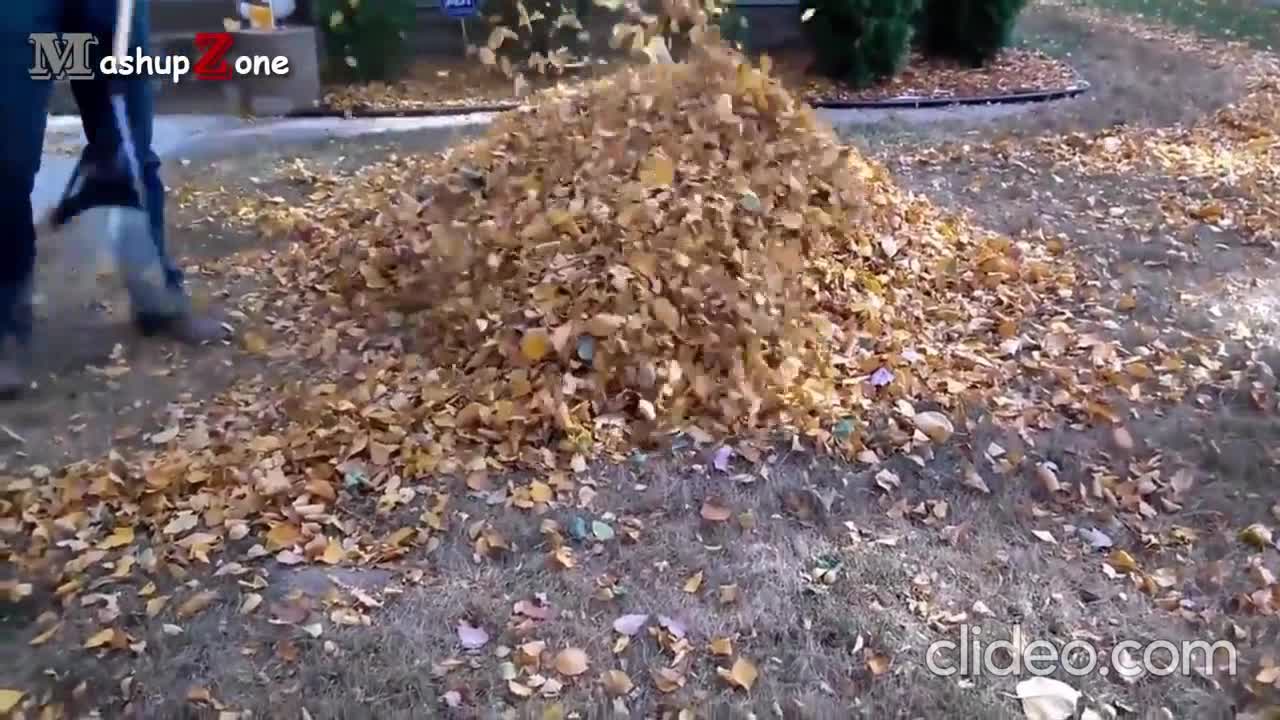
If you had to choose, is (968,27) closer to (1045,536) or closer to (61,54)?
(1045,536)

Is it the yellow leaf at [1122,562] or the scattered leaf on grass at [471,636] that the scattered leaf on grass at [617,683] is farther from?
the yellow leaf at [1122,562]

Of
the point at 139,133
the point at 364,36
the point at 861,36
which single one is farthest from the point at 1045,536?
the point at 364,36

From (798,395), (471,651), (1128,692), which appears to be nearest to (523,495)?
(471,651)

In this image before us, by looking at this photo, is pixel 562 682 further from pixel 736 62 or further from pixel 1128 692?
pixel 736 62

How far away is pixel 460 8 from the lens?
8.27 m

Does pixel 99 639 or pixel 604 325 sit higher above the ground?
pixel 604 325

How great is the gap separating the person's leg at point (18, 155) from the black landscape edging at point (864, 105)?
378 centimetres

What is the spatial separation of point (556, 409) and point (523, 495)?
1.09ft

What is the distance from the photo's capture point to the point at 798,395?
11.2 feet

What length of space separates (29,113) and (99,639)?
1740 mm

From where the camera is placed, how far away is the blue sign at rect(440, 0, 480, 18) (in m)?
8.21

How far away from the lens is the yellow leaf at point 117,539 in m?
2.80

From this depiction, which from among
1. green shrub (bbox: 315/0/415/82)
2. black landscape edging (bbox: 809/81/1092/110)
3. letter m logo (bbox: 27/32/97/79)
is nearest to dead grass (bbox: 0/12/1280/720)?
letter m logo (bbox: 27/32/97/79)

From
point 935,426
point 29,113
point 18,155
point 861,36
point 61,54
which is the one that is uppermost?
point 61,54
